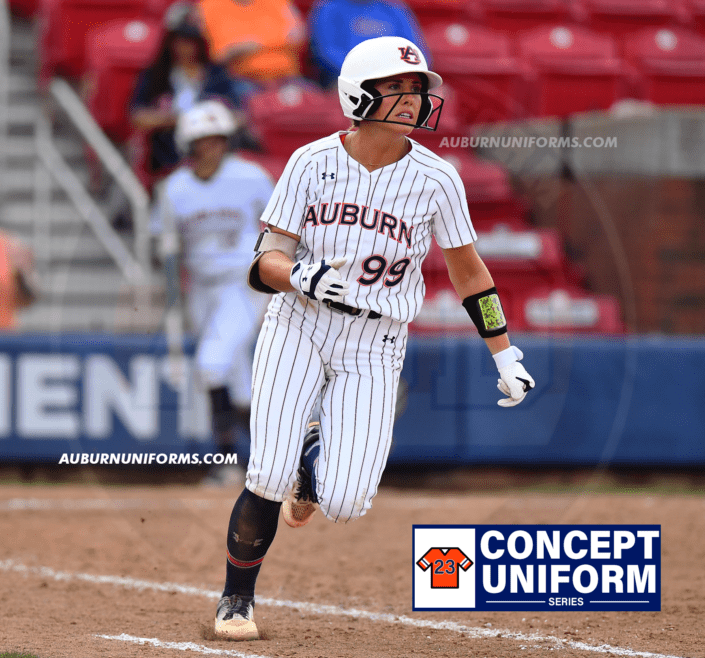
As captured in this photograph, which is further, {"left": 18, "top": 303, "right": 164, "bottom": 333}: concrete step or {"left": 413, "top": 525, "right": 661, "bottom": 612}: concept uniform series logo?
{"left": 18, "top": 303, "right": 164, "bottom": 333}: concrete step

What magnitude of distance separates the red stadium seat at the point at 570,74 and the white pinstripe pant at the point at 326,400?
595 centimetres

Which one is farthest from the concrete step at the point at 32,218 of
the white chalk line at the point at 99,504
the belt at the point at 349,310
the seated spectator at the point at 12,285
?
the belt at the point at 349,310

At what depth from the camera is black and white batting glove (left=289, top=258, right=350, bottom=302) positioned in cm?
307

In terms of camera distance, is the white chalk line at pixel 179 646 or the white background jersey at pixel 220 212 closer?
the white chalk line at pixel 179 646

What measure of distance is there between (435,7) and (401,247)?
23.5 feet

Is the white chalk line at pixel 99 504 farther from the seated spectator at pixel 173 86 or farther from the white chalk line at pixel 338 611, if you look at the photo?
the seated spectator at pixel 173 86

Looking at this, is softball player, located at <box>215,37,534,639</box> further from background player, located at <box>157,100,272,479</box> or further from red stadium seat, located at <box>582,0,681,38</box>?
red stadium seat, located at <box>582,0,681,38</box>

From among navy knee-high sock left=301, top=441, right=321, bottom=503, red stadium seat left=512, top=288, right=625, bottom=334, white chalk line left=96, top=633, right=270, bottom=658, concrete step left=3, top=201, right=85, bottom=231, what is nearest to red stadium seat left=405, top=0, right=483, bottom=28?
red stadium seat left=512, top=288, right=625, bottom=334

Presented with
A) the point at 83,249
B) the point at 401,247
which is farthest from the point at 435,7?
the point at 401,247

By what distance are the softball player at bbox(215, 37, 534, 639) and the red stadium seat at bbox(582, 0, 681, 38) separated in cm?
751

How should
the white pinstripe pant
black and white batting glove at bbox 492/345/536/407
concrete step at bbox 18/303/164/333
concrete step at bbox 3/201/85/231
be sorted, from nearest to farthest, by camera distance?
the white pinstripe pant < black and white batting glove at bbox 492/345/536/407 < concrete step at bbox 18/303/164/333 < concrete step at bbox 3/201/85/231

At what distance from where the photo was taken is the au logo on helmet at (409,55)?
3293 mm

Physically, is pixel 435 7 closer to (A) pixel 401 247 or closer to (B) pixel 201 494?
(B) pixel 201 494

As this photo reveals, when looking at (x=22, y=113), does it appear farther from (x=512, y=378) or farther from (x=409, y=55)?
(x=512, y=378)
